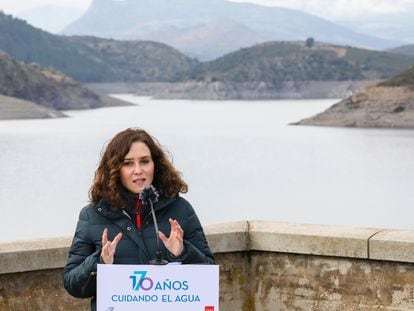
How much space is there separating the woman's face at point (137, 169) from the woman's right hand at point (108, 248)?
0.75 ft

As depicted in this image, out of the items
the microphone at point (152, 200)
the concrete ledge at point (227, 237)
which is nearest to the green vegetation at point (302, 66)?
the concrete ledge at point (227, 237)

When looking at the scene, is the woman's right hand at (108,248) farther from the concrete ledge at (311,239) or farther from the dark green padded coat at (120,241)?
the concrete ledge at (311,239)

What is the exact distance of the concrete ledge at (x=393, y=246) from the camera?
457 cm

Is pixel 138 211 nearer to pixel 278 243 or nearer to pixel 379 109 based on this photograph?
pixel 278 243

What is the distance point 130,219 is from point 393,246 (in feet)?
6.53

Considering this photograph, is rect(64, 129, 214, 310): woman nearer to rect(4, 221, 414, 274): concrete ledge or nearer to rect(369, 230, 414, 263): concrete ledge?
rect(4, 221, 414, 274): concrete ledge

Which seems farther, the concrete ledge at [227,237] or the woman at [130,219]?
the concrete ledge at [227,237]

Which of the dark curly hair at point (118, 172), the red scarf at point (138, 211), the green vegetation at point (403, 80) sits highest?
the green vegetation at point (403, 80)

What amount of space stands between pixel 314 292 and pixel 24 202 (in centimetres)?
2927

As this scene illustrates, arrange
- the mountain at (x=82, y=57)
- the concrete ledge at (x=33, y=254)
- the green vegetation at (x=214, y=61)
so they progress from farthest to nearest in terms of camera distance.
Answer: the mountain at (x=82, y=57) < the green vegetation at (x=214, y=61) < the concrete ledge at (x=33, y=254)

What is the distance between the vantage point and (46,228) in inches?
1032

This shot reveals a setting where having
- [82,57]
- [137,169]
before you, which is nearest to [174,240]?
[137,169]

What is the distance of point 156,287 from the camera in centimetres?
297

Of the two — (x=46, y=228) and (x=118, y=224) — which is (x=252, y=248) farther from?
(x=46, y=228)
